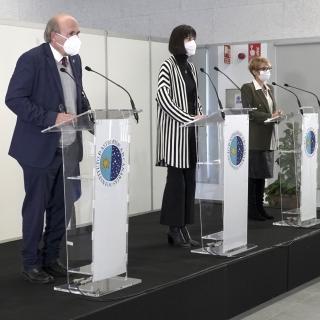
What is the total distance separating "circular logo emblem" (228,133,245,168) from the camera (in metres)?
3.78

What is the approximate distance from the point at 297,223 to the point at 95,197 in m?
2.36

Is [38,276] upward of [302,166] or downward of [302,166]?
downward

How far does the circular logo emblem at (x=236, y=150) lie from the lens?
149 inches

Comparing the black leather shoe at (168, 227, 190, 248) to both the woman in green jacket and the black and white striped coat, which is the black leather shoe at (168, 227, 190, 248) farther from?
the woman in green jacket

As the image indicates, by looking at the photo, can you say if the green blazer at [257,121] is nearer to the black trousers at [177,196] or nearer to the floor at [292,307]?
the black trousers at [177,196]

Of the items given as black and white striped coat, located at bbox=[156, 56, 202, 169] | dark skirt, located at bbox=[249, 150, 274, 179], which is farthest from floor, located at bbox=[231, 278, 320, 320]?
dark skirt, located at bbox=[249, 150, 274, 179]

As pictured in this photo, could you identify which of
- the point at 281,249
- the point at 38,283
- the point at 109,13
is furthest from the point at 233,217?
the point at 109,13

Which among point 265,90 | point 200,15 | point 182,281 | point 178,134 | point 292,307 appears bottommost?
point 292,307

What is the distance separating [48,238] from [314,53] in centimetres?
426

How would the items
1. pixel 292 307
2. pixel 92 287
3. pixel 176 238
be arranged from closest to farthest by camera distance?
pixel 92 287 < pixel 292 307 < pixel 176 238

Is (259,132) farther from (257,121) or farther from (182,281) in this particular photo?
(182,281)

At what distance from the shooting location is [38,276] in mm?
3193

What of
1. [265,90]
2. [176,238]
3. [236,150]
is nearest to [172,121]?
[236,150]

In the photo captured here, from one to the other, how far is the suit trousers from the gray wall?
4391 mm
